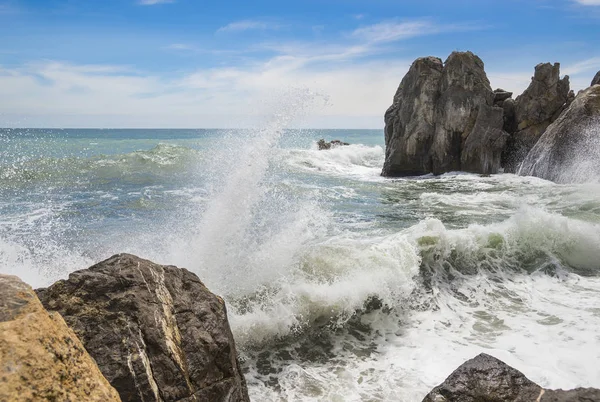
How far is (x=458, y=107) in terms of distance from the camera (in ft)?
77.7

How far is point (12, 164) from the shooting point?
944 inches

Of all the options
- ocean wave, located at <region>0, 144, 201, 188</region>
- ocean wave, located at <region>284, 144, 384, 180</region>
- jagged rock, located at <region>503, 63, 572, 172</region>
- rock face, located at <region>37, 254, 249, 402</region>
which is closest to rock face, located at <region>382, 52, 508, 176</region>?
jagged rock, located at <region>503, 63, 572, 172</region>

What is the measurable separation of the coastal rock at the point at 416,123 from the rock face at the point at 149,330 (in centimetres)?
2217

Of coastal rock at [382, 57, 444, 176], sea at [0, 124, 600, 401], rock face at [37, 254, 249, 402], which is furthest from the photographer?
coastal rock at [382, 57, 444, 176]

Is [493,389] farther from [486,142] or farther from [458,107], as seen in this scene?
[458,107]

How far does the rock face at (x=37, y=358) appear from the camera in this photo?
1.70 metres

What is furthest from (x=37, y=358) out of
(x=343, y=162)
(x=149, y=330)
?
(x=343, y=162)

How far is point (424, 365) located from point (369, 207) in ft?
31.1

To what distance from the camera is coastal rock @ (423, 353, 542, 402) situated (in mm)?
3105

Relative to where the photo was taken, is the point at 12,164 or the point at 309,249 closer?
the point at 309,249

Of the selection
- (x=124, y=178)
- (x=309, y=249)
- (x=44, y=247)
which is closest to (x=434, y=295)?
(x=309, y=249)

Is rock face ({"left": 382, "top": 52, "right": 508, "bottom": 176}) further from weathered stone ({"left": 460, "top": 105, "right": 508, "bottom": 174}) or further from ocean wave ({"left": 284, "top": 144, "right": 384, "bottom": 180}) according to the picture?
ocean wave ({"left": 284, "top": 144, "right": 384, "bottom": 180})

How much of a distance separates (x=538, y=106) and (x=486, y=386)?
23.3 metres

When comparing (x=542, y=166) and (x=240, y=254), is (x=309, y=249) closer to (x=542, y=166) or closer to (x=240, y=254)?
(x=240, y=254)
